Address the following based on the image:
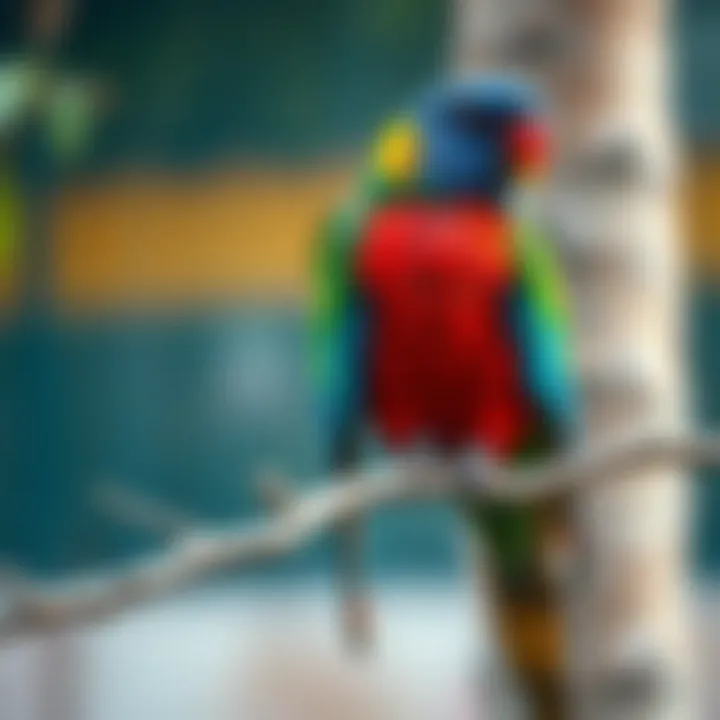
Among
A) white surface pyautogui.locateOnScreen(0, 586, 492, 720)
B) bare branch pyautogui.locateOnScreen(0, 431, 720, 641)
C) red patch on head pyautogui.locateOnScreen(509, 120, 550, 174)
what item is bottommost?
bare branch pyautogui.locateOnScreen(0, 431, 720, 641)

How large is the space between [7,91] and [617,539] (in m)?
0.35

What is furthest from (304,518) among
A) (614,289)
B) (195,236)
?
(195,236)

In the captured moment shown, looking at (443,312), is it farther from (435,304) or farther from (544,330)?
(544,330)

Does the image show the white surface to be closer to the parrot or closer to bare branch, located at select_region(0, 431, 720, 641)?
the parrot

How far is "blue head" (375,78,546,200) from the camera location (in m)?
1.10

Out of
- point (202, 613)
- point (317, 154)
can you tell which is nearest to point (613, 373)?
point (317, 154)

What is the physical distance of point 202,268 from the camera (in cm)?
187

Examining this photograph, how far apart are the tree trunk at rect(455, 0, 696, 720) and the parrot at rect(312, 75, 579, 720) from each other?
116 millimetres

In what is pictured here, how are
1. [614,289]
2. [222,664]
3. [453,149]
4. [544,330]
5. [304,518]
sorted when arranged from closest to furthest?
[304,518] → [614,289] → [544,330] → [453,149] → [222,664]

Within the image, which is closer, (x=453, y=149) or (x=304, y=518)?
(x=304, y=518)

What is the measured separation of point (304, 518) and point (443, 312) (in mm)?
394

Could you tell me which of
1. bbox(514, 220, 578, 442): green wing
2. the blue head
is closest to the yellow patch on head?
the blue head

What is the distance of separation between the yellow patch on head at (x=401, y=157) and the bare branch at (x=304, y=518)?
26 centimetres

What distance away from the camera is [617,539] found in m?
0.95
